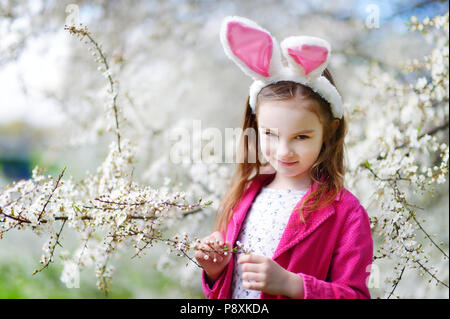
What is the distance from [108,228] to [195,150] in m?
0.82

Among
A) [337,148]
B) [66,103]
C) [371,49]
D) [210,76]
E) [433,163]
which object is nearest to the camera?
[337,148]

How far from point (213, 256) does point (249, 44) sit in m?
0.52

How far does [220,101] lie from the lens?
3822 mm

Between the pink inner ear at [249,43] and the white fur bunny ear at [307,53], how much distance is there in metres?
0.05

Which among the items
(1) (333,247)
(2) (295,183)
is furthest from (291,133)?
(1) (333,247)

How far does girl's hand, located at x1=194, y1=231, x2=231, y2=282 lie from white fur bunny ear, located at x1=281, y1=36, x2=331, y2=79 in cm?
45

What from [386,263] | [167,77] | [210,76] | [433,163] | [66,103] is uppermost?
[210,76]

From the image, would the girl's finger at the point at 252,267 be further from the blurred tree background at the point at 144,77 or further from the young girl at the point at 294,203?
the blurred tree background at the point at 144,77

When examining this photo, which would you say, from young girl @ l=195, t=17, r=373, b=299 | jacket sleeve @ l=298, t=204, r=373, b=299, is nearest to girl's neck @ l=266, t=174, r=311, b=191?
young girl @ l=195, t=17, r=373, b=299

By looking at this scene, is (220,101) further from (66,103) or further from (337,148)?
(337,148)

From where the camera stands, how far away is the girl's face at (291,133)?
1032 millimetres

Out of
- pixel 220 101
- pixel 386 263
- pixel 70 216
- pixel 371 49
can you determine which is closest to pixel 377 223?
pixel 70 216

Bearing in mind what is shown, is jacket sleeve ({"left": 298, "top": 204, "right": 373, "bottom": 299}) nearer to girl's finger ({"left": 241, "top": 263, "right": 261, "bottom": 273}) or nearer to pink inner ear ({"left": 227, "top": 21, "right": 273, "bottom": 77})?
girl's finger ({"left": 241, "top": 263, "right": 261, "bottom": 273})

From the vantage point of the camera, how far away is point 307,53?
3.22 ft
